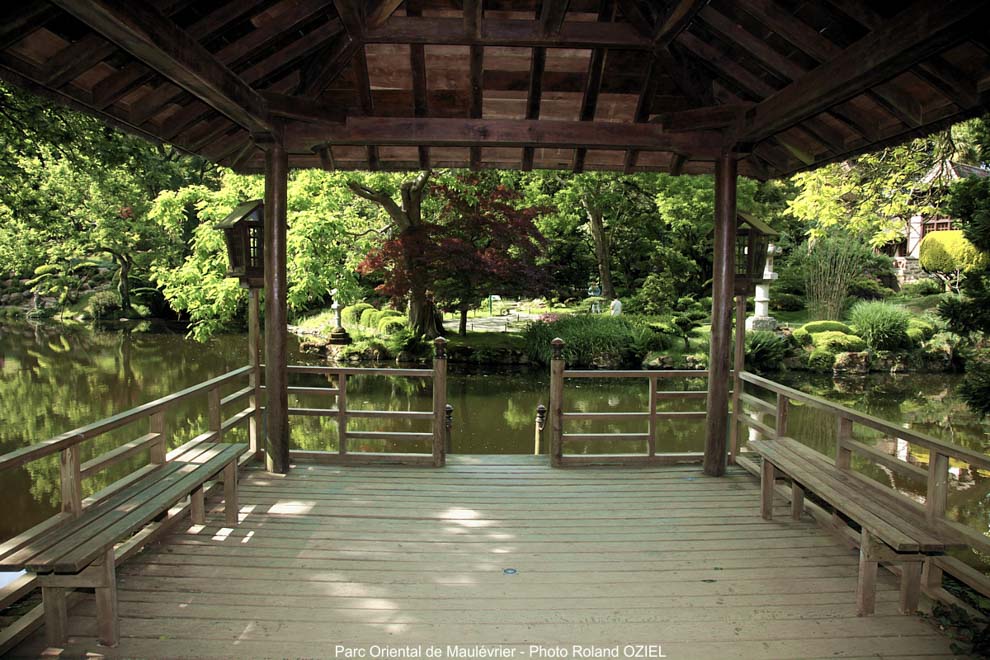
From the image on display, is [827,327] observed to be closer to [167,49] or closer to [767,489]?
[767,489]

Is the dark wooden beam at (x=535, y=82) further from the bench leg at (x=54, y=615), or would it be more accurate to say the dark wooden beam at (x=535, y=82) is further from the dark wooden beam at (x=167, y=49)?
the bench leg at (x=54, y=615)

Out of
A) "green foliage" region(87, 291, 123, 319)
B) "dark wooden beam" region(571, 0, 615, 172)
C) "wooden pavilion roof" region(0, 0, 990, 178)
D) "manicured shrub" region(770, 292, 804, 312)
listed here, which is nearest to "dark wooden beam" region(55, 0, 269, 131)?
"wooden pavilion roof" region(0, 0, 990, 178)

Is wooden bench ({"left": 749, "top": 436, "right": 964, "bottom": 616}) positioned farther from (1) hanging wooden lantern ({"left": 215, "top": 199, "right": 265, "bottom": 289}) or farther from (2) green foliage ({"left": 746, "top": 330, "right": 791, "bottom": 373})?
(2) green foliage ({"left": 746, "top": 330, "right": 791, "bottom": 373})

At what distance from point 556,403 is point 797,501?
1.95m

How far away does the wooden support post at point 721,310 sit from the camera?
5180 millimetres

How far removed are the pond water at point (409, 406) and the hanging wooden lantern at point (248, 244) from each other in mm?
3619

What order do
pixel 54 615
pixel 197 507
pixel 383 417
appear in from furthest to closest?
pixel 383 417 → pixel 197 507 → pixel 54 615

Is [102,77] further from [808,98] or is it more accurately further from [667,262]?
[667,262]

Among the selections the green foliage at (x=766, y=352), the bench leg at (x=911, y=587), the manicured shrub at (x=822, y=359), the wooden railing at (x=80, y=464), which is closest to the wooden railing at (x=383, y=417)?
the wooden railing at (x=80, y=464)

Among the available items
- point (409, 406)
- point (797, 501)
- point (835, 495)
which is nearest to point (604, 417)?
point (797, 501)

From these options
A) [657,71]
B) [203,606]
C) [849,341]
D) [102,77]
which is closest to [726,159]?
[657,71]

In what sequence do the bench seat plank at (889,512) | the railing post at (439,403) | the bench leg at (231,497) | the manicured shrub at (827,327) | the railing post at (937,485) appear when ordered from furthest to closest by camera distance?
the manicured shrub at (827,327), the railing post at (439,403), the bench leg at (231,497), the railing post at (937,485), the bench seat plank at (889,512)

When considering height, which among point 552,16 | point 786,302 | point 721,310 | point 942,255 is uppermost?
point 552,16

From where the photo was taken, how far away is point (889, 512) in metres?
3.23
